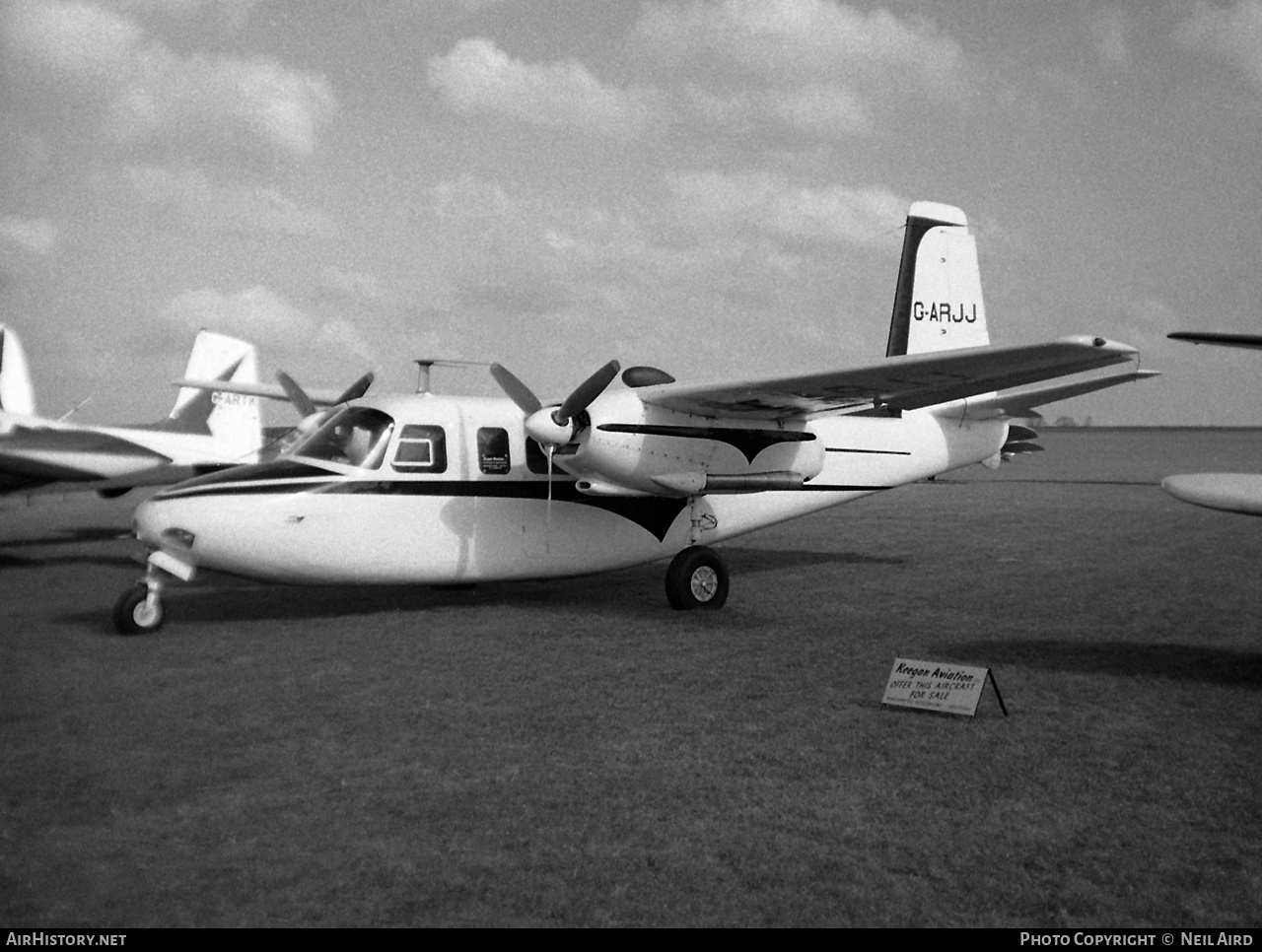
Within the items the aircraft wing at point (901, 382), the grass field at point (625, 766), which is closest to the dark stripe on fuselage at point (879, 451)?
the aircraft wing at point (901, 382)

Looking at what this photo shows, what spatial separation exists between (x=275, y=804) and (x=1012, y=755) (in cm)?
448

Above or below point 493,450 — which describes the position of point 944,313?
above

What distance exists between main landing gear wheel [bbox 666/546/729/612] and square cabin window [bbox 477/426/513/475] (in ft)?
8.18

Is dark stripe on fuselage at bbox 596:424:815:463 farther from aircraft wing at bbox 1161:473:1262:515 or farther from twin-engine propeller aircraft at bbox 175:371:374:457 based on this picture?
aircraft wing at bbox 1161:473:1262:515

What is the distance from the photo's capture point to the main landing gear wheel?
1241 centimetres

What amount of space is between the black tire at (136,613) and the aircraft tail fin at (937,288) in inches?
444

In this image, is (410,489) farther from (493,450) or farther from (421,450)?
(493,450)

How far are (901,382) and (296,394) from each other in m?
9.36

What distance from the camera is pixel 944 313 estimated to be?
1565 centimetres

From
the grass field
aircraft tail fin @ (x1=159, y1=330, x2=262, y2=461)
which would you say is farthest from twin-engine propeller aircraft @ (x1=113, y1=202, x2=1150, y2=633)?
aircraft tail fin @ (x1=159, y1=330, x2=262, y2=461)

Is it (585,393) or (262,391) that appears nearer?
(585,393)

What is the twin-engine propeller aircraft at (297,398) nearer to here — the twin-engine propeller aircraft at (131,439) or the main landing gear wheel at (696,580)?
the twin-engine propeller aircraft at (131,439)

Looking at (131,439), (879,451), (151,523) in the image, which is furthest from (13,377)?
(879,451)
